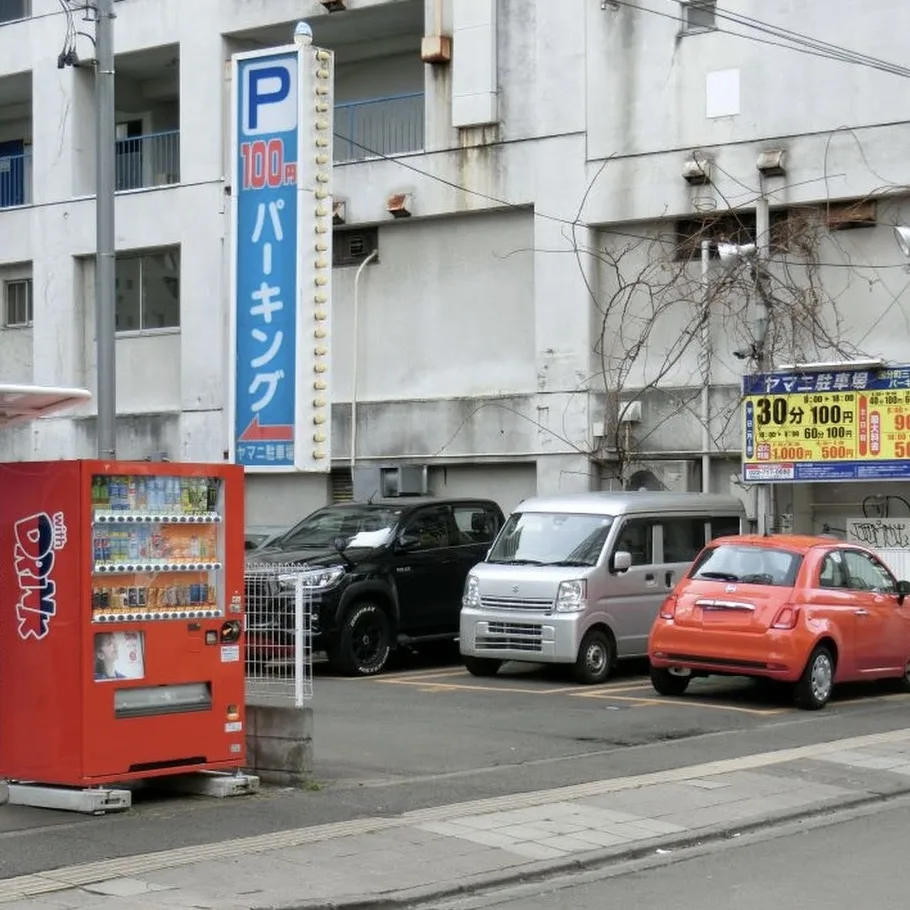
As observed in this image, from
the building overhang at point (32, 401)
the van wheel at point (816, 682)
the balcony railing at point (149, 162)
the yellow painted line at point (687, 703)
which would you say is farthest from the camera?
the balcony railing at point (149, 162)

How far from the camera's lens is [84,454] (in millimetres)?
30812

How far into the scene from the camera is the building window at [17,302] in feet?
105

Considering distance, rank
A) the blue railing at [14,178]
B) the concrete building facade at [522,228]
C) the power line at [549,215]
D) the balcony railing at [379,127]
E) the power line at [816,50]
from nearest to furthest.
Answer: the power line at [816,50] → the concrete building facade at [522,228] → the power line at [549,215] → the balcony railing at [379,127] → the blue railing at [14,178]

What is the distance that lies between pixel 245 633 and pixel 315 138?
3719mm

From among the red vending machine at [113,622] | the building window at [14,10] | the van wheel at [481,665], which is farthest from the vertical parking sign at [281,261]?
the building window at [14,10]

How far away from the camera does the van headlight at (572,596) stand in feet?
58.8

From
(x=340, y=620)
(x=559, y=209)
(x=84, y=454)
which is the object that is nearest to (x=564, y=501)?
(x=340, y=620)

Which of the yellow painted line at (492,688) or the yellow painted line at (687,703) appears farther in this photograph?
the yellow painted line at (492,688)

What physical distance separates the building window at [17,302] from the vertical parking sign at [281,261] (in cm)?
2050

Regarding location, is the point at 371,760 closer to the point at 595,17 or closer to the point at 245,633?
the point at 245,633

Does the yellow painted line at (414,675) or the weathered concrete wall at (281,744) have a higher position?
the weathered concrete wall at (281,744)

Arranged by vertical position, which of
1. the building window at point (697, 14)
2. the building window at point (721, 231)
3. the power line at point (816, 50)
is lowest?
the building window at point (721, 231)

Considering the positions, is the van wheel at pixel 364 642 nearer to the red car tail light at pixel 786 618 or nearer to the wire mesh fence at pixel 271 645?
the red car tail light at pixel 786 618

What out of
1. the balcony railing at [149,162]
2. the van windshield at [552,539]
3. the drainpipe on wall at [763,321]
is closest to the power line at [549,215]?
the drainpipe on wall at [763,321]
